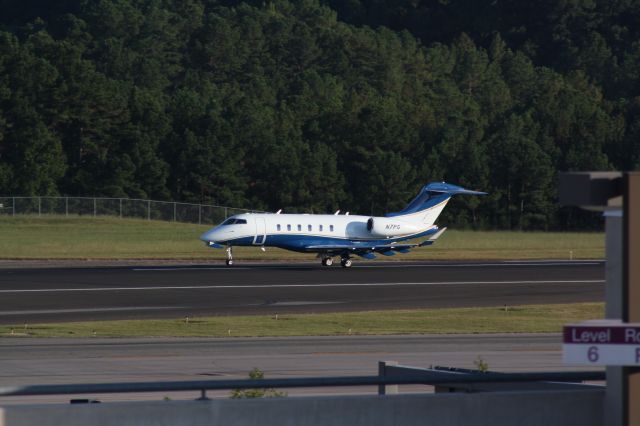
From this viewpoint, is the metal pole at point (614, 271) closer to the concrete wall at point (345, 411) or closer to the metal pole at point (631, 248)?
the metal pole at point (631, 248)

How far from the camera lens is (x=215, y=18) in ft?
483

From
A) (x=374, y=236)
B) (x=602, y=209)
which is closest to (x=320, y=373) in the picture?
(x=602, y=209)

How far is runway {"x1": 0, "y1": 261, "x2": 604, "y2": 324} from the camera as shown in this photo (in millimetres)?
39281

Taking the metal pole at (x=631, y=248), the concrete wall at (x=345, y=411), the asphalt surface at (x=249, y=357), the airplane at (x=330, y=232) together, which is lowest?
the asphalt surface at (x=249, y=357)

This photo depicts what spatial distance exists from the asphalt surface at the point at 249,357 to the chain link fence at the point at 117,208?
6163 cm

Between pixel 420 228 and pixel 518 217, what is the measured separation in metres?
45.7

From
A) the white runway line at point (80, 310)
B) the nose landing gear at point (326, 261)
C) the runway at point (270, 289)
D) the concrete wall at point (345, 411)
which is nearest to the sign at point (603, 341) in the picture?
the concrete wall at point (345, 411)

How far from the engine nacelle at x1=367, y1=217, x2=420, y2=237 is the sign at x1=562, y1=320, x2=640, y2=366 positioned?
48.5 m

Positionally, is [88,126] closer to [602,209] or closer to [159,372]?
[159,372]

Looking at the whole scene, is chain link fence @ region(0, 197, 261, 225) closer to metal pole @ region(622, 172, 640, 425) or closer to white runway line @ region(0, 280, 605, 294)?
white runway line @ region(0, 280, 605, 294)

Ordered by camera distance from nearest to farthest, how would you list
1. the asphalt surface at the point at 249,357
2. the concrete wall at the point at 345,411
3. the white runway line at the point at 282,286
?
the concrete wall at the point at 345,411
the asphalt surface at the point at 249,357
the white runway line at the point at 282,286

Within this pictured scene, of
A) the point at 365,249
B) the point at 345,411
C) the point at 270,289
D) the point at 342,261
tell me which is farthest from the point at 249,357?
the point at 365,249

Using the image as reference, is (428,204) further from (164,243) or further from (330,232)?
(164,243)

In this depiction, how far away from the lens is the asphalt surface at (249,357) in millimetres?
23500
